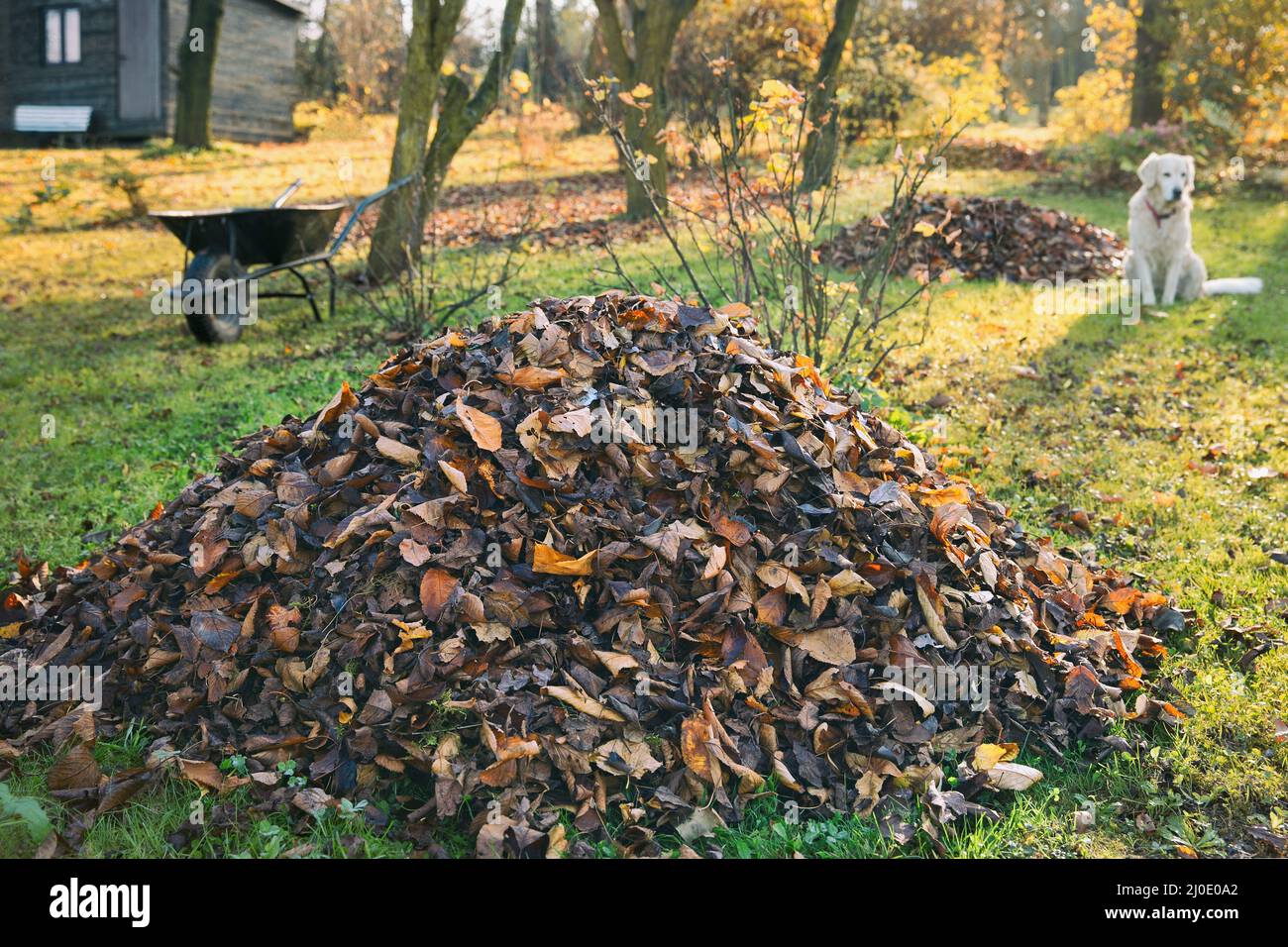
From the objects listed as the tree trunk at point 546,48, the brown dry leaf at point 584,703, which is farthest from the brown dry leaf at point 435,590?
the tree trunk at point 546,48

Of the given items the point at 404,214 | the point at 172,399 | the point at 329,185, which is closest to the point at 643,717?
the point at 172,399

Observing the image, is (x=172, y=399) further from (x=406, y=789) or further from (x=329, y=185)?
(x=329, y=185)

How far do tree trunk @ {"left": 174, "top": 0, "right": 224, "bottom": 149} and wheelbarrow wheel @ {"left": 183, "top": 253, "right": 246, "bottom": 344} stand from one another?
903cm

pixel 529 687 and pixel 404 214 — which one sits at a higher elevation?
pixel 404 214

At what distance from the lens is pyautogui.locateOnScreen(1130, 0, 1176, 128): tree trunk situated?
16.2 metres

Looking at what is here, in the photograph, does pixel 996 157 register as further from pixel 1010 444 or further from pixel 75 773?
pixel 75 773

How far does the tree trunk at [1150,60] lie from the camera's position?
53.1 feet

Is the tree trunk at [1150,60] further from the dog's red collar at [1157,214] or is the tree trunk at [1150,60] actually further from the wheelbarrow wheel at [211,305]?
the wheelbarrow wheel at [211,305]

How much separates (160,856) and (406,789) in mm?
663

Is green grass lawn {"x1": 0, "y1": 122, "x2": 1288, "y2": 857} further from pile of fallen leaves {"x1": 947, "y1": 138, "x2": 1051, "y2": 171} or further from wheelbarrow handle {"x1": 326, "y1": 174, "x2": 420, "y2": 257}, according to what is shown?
pile of fallen leaves {"x1": 947, "y1": 138, "x2": 1051, "y2": 171}

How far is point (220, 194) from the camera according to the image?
543 inches

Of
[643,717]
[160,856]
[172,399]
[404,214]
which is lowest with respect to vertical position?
[160,856]

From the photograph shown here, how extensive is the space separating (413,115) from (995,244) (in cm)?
584
